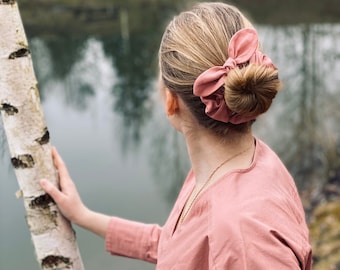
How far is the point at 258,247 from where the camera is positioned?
1120 millimetres

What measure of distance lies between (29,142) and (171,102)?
445 millimetres

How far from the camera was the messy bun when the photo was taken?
121cm

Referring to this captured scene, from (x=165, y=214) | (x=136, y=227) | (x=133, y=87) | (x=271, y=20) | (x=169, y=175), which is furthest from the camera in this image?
(x=271, y=20)

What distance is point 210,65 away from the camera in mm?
1261

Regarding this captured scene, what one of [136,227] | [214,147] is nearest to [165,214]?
[136,227]

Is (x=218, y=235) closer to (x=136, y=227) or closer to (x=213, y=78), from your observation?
(x=213, y=78)

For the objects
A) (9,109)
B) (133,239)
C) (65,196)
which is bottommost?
(133,239)

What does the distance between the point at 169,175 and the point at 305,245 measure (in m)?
6.60

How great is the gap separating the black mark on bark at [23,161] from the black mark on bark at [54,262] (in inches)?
11.0

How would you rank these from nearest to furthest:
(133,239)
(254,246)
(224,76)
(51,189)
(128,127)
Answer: (254,246), (224,76), (51,189), (133,239), (128,127)

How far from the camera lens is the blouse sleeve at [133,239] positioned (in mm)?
1738

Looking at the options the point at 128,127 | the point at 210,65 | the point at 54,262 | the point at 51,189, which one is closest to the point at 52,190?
the point at 51,189

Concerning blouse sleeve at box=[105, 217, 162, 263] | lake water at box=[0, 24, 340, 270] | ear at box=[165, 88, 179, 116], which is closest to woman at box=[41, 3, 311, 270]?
ear at box=[165, 88, 179, 116]

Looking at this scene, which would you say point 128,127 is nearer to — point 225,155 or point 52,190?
point 52,190
